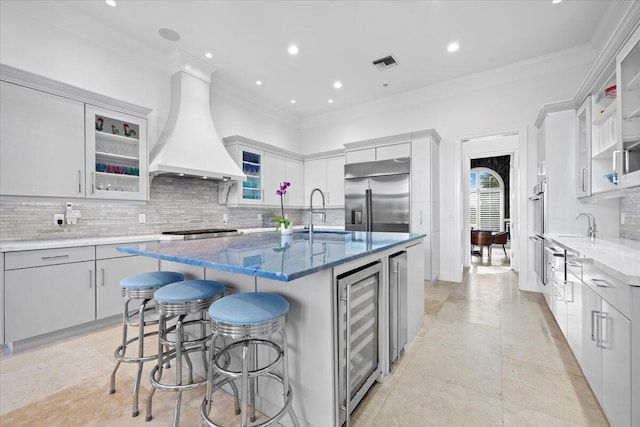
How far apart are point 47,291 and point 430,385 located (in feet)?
10.7

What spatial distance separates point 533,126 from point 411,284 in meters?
3.40

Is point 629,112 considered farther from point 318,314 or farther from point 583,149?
point 318,314

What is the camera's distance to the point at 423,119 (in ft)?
16.4

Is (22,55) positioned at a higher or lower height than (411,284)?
higher

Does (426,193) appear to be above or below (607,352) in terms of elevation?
above

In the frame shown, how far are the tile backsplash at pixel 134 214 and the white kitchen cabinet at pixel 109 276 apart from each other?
60 cm

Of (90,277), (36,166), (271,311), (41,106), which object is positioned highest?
(41,106)

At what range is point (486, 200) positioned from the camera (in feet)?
30.8

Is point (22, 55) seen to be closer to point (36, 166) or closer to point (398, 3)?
point (36, 166)

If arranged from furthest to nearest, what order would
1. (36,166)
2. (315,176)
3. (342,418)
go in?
(315,176), (36,166), (342,418)

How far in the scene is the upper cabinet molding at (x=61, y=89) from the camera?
2524 millimetres

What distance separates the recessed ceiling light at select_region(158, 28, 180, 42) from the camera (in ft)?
11.1

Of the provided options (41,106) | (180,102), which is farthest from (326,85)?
(41,106)

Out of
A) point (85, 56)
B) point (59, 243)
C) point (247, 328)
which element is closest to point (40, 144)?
point (59, 243)
